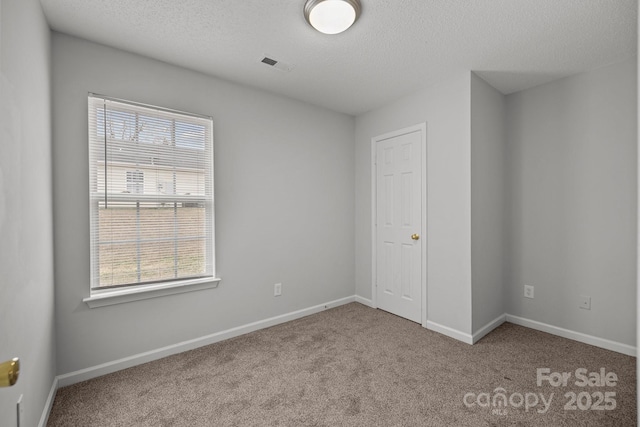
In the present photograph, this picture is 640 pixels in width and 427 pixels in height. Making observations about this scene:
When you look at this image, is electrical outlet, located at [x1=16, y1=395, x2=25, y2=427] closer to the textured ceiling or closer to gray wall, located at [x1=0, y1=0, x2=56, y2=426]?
gray wall, located at [x1=0, y1=0, x2=56, y2=426]

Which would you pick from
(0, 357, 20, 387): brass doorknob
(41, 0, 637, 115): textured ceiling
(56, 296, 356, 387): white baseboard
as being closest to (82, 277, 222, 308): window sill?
(56, 296, 356, 387): white baseboard

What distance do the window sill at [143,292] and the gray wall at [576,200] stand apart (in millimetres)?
3101

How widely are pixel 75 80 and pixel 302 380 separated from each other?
266 cm

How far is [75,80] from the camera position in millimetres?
2096

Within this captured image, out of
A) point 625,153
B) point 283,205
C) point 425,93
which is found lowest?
point 283,205

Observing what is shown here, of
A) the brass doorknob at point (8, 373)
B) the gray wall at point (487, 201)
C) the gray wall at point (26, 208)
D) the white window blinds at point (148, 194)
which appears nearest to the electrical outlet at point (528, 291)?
the gray wall at point (487, 201)

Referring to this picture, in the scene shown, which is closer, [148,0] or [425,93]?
[148,0]

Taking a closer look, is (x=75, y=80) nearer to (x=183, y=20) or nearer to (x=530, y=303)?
(x=183, y=20)

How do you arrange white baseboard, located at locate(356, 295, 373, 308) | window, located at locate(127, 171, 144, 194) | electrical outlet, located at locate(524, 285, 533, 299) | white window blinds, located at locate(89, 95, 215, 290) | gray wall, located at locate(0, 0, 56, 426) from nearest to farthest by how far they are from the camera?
gray wall, located at locate(0, 0, 56, 426) < white window blinds, located at locate(89, 95, 215, 290) < window, located at locate(127, 171, 144, 194) < electrical outlet, located at locate(524, 285, 533, 299) < white baseboard, located at locate(356, 295, 373, 308)

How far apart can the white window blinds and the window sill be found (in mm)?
61

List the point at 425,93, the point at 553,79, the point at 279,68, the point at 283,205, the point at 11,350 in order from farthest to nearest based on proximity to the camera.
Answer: the point at 283,205 < the point at 425,93 < the point at 553,79 < the point at 279,68 < the point at 11,350

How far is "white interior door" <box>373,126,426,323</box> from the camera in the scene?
3094mm

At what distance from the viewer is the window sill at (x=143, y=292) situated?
2.15 metres

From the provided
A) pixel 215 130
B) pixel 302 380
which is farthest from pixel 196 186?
pixel 302 380
